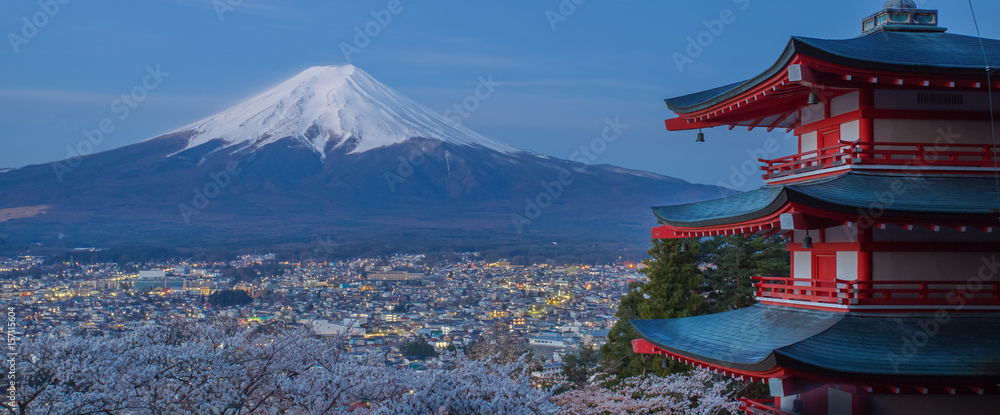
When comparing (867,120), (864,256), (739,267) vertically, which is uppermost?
(867,120)

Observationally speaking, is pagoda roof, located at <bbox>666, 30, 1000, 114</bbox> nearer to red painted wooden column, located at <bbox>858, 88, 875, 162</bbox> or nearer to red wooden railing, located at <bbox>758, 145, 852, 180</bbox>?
red painted wooden column, located at <bbox>858, 88, 875, 162</bbox>

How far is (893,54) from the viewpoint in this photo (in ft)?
32.4

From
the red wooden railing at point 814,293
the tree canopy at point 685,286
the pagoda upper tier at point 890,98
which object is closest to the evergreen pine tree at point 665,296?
the tree canopy at point 685,286

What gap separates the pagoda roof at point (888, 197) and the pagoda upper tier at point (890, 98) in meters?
0.16

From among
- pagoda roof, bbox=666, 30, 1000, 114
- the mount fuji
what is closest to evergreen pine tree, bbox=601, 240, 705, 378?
pagoda roof, bbox=666, 30, 1000, 114

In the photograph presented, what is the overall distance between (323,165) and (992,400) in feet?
314

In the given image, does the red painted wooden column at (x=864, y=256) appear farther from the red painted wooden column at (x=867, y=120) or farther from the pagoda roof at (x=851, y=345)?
the red painted wooden column at (x=867, y=120)

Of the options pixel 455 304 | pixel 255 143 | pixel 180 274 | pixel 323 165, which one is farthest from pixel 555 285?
pixel 255 143

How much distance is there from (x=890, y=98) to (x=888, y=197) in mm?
1322

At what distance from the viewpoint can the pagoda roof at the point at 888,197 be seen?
8.74m

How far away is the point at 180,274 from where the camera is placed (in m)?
57.0

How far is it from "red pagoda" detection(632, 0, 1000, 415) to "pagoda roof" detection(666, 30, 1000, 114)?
0.02 m

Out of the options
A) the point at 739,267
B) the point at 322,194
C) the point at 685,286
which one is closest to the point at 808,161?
the point at 685,286

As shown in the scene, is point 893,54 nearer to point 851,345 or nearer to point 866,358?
point 851,345
